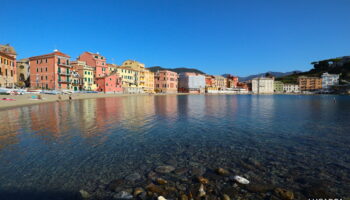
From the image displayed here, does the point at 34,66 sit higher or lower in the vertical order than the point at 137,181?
higher

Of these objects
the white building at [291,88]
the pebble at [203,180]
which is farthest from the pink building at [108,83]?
the white building at [291,88]

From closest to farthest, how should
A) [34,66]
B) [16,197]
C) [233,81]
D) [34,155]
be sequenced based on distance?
1. [16,197]
2. [34,155]
3. [34,66]
4. [233,81]

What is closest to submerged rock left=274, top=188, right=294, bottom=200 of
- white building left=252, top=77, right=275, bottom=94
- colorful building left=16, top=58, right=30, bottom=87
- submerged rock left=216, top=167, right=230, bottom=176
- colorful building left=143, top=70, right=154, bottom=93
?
submerged rock left=216, top=167, right=230, bottom=176

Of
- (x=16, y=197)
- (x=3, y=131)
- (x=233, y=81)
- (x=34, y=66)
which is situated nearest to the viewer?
(x=16, y=197)

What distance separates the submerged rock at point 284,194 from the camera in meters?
5.70

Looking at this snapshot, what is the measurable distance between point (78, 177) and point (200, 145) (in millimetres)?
6877

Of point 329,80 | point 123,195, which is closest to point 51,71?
point 123,195

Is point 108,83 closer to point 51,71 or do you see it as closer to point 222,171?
point 51,71

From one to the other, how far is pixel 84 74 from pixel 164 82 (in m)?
57.4

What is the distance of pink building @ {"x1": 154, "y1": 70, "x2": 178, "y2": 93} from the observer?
122875 mm

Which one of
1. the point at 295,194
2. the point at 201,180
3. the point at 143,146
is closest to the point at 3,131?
the point at 143,146

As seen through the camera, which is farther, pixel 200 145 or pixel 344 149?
pixel 200 145

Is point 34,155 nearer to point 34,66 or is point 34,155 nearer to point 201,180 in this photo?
point 201,180

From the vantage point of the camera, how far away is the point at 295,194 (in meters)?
5.92
